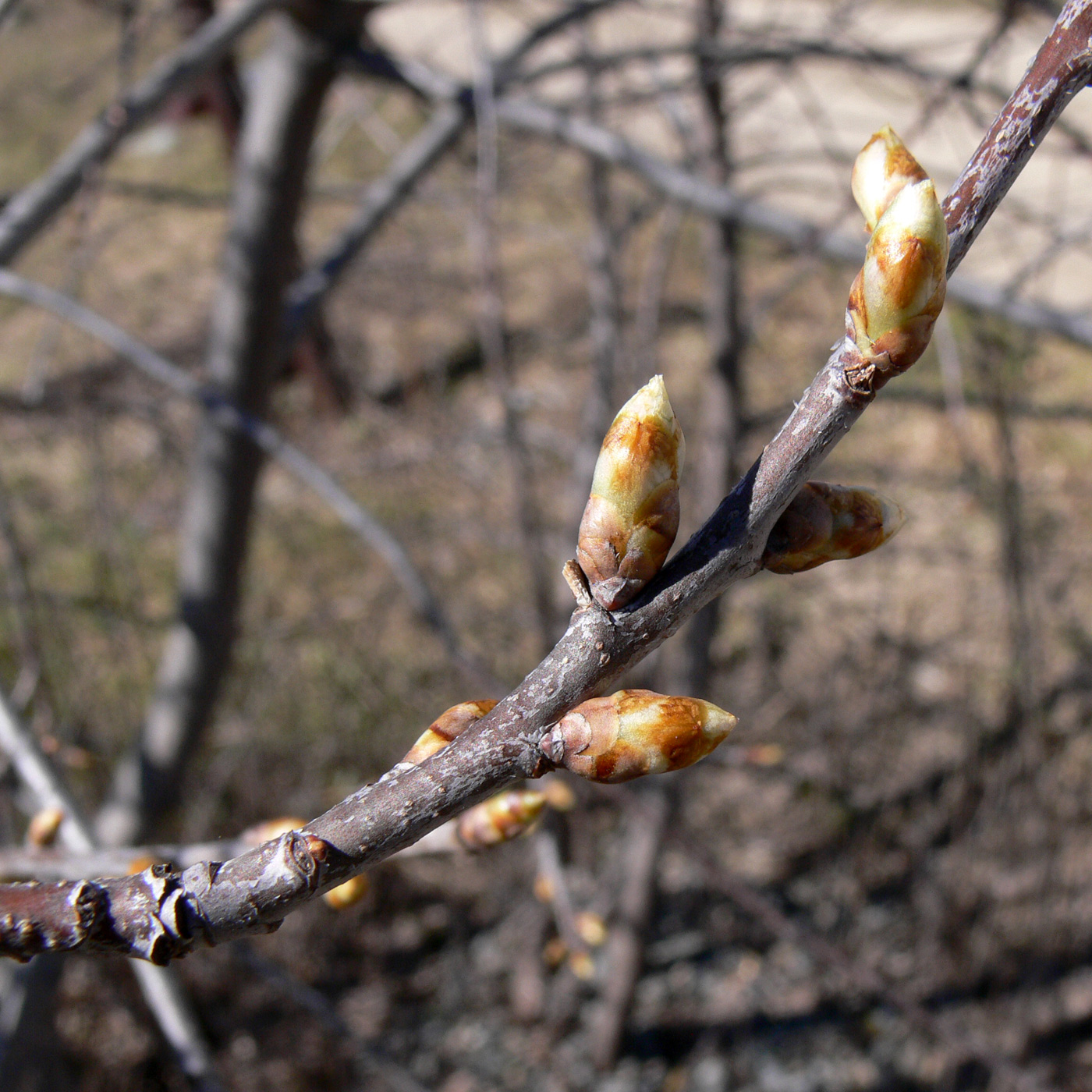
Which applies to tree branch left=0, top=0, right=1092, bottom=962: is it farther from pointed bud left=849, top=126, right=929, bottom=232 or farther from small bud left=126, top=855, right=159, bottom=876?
small bud left=126, top=855, right=159, bottom=876

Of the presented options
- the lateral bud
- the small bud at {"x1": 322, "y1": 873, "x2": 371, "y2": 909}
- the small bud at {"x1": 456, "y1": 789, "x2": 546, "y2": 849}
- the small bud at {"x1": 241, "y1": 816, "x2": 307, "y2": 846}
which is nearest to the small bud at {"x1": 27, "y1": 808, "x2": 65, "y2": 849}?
the small bud at {"x1": 241, "y1": 816, "x2": 307, "y2": 846}

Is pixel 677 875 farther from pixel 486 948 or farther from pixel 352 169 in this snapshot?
pixel 352 169

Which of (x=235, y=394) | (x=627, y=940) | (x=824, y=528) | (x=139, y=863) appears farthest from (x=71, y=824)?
(x=627, y=940)

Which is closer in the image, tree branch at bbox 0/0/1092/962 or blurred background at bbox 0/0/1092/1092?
tree branch at bbox 0/0/1092/962

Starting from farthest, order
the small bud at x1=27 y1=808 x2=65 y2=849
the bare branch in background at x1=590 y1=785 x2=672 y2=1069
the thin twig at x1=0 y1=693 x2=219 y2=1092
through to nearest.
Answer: the bare branch in background at x1=590 y1=785 x2=672 y2=1069, the thin twig at x1=0 y1=693 x2=219 y2=1092, the small bud at x1=27 y1=808 x2=65 y2=849

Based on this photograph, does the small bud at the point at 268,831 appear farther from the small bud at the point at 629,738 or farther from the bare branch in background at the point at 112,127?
the bare branch in background at the point at 112,127

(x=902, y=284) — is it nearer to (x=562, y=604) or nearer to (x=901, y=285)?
(x=901, y=285)

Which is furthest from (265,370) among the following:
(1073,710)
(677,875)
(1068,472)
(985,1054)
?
(1068,472)
